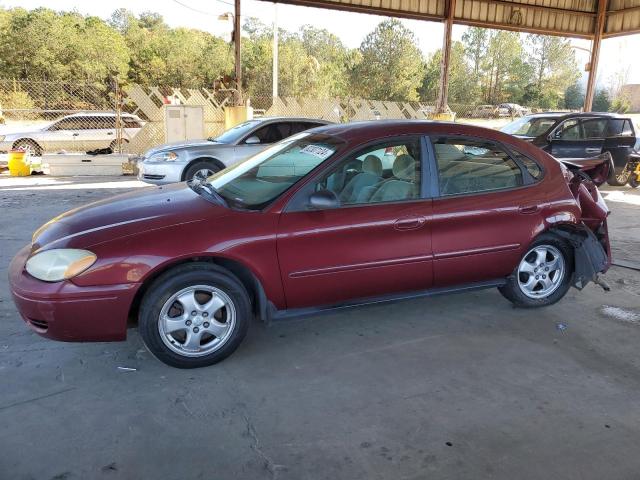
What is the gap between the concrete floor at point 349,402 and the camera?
8.53ft

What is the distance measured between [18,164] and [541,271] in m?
11.9

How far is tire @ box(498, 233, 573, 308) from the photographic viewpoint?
14.7ft

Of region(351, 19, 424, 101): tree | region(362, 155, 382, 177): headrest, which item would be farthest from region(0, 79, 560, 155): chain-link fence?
region(351, 19, 424, 101): tree

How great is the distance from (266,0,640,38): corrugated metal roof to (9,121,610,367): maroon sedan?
479 inches

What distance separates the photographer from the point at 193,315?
3.40 meters

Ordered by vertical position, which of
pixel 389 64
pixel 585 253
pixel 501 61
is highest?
pixel 501 61

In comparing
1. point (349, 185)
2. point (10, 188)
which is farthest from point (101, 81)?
point (349, 185)

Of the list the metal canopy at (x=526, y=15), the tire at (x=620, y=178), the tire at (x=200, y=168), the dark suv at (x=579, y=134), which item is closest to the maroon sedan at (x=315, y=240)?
the tire at (x=200, y=168)

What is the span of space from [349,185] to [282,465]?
80.1 inches

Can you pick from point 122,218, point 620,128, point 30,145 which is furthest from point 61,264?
point 30,145

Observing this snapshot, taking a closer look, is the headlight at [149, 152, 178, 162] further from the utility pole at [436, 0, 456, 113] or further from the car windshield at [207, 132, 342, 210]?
the utility pole at [436, 0, 456, 113]

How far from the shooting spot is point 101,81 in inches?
1529

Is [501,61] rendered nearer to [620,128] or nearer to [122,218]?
[620,128]

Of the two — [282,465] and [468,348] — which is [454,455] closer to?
[282,465]
